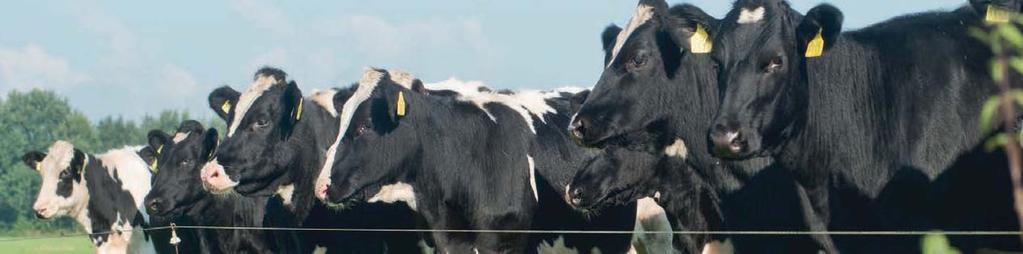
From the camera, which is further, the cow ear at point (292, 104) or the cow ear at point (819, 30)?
the cow ear at point (292, 104)

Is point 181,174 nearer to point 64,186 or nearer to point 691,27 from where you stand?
point 64,186

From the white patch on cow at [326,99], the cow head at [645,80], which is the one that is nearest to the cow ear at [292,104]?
the white patch on cow at [326,99]

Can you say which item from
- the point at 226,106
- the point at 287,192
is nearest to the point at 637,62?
the point at 287,192

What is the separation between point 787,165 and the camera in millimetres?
8141

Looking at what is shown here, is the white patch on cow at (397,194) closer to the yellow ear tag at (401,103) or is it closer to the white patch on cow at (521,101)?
the yellow ear tag at (401,103)

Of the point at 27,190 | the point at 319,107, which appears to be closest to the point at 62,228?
the point at 27,190

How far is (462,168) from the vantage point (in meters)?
11.7

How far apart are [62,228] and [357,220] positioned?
40.1m

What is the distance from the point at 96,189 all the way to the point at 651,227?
805 centimetres

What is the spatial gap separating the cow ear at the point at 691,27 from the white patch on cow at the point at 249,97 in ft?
16.7

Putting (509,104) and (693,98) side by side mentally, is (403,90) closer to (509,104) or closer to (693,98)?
(509,104)

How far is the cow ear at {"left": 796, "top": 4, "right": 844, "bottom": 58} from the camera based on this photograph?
7.91 meters

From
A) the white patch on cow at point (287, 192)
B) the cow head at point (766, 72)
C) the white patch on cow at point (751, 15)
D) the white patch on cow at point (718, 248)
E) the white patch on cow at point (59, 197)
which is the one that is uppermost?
the white patch on cow at point (751, 15)

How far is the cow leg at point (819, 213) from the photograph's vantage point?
816cm
